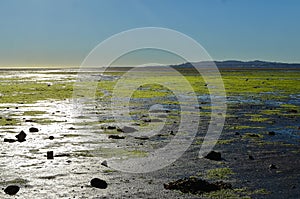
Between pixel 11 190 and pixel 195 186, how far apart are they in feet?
18.1

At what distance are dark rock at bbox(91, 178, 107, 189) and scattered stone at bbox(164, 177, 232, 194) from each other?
1.90m

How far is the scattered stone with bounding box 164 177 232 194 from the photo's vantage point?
40.0ft

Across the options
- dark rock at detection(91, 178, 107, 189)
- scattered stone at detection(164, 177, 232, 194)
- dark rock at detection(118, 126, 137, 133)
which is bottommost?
scattered stone at detection(164, 177, 232, 194)

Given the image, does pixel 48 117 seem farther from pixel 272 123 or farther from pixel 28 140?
pixel 272 123

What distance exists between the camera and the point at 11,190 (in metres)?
11.8

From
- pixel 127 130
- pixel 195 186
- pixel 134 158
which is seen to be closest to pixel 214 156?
pixel 134 158

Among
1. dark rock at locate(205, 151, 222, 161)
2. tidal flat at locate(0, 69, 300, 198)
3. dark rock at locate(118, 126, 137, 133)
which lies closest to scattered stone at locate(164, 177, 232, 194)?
tidal flat at locate(0, 69, 300, 198)

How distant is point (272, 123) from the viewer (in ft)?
87.3

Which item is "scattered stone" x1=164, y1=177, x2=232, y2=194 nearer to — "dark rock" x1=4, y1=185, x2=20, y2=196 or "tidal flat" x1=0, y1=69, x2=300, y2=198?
"tidal flat" x1=0, y1=69, x2=300, y2=198

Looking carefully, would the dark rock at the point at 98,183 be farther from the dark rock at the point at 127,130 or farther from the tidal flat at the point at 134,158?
the dark rock at the point at 127,130

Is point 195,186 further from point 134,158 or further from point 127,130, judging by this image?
point 127,130

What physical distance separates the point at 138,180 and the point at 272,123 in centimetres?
1582

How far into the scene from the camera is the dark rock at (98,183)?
12391 millimetres

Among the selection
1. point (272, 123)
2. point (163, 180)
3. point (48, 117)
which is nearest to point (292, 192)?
point (163, 180)
